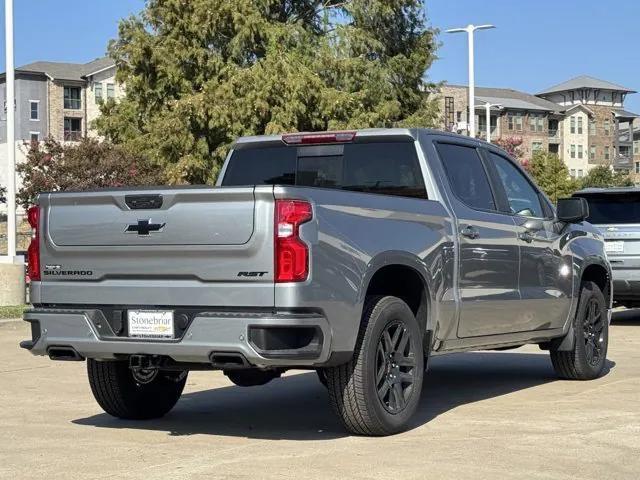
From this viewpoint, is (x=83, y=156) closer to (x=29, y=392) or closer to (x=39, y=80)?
(x=29, y=392)

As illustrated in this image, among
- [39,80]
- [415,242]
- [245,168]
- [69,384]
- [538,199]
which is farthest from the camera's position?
[39,80]

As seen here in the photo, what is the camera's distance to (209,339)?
6.83 metres

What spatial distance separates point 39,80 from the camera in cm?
9612

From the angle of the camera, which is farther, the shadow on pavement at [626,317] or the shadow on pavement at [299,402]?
the shadow on pavement at [626,317]

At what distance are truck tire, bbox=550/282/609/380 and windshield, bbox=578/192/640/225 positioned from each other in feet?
19.1

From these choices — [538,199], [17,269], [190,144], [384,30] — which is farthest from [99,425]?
[384,30]

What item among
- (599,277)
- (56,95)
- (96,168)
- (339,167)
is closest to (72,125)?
(56,95)

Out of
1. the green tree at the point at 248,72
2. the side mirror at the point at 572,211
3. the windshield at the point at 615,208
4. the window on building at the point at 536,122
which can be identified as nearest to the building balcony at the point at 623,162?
the window on building at the point at 536,122

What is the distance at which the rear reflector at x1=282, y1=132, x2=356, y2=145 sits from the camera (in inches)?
342

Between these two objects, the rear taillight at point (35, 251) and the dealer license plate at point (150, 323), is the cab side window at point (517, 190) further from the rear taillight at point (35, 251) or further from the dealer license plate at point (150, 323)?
the rear taillight at point (35, 251)

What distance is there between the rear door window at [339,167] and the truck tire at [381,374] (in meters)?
1.19

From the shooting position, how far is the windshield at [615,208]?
16375 millimetres

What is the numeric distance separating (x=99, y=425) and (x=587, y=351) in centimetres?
450

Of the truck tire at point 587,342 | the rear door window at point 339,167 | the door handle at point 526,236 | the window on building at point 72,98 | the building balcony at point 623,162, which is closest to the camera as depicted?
the rear door window at point 339,167
